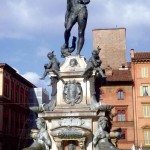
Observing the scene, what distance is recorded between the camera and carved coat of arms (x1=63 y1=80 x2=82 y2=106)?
51.3 feet

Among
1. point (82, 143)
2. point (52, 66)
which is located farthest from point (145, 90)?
point (82, 143)

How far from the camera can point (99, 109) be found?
15008mm

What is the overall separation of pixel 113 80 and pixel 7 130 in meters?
18.9

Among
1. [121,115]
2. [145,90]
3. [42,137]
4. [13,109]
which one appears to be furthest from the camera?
[13,109]

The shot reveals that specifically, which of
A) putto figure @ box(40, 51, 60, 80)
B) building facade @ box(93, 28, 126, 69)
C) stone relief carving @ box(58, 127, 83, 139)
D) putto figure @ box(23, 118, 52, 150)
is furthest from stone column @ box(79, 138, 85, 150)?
building facade @ box(93, 28, 126, 69)

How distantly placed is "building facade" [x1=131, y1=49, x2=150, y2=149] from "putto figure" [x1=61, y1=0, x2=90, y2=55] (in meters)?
46.6

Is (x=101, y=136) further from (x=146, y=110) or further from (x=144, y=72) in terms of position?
(x=144, y=72)

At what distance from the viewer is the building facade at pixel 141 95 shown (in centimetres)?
6272

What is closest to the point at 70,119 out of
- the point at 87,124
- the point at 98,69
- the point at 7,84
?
the point at 87,124

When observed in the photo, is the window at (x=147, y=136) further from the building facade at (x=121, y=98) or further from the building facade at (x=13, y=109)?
the building facade at (x=13, y=109)

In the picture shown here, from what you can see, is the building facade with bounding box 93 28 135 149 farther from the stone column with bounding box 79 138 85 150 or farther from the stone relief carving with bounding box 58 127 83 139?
the stone relief carving with bounding box 58 127 83 139

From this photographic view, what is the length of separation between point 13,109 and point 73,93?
56.0 meters

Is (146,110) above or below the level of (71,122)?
above

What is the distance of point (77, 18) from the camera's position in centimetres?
1716
